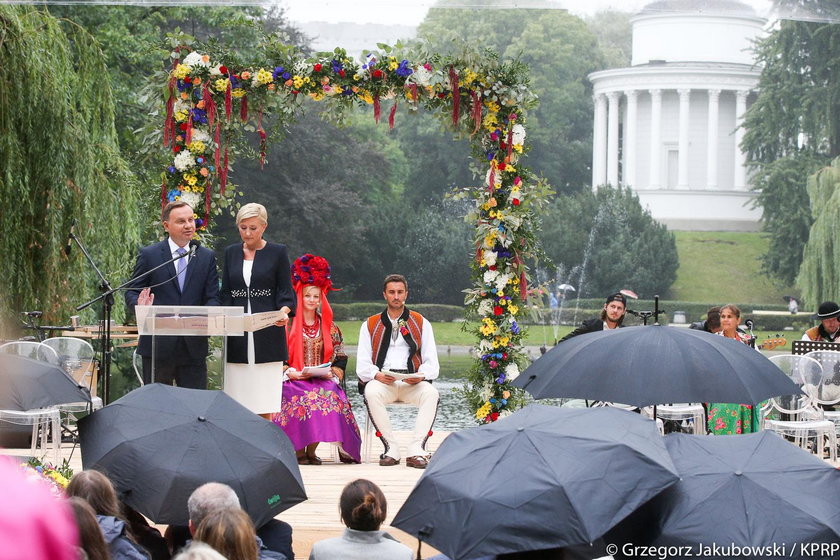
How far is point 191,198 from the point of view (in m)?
9.51

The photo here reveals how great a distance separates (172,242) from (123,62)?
53.7 ft

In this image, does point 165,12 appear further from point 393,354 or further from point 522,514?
point 522,514

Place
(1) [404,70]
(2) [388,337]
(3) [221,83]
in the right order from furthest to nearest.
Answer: (1) [404,70], (3) [221,83], (2) [388,337]

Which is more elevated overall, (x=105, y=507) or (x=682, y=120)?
(x=682, y=120)

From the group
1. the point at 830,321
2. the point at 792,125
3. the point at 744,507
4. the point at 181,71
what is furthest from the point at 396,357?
the point at 792,125

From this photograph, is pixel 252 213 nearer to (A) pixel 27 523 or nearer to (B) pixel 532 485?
(B) pixel 532 485

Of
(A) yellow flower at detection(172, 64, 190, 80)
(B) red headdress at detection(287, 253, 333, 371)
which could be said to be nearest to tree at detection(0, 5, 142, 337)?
(A) yellow flower at detection(172, 64, 190, 80)

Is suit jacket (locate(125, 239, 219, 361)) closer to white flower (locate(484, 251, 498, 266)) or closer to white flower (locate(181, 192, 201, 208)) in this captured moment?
white flower (locate(181, 192, 201, 208))

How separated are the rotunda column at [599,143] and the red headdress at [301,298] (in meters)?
45.1

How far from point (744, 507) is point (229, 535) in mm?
1750

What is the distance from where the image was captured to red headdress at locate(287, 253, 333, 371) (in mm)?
8305

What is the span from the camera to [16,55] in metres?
10.1

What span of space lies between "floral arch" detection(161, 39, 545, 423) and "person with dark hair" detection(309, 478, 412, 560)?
5682mm

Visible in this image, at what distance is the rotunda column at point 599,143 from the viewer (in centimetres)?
5303
